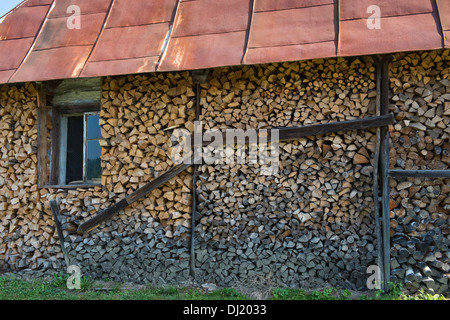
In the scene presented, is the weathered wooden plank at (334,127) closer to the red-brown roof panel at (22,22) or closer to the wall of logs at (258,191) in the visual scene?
the wall of logs at (258,191)

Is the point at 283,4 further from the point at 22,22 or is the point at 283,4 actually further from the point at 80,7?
the point at 22,22

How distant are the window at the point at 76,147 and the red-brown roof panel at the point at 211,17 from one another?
189 cm

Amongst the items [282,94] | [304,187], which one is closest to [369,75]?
[282,94]

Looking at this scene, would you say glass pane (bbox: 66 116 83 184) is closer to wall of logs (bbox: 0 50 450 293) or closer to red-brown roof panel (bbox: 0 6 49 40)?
wall of logs (bbox: 0 50 450 293)

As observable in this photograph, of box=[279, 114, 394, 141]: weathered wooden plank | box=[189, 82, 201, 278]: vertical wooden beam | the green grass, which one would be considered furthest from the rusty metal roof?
the green grass

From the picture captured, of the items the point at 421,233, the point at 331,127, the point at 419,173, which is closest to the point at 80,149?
the point at 331,127

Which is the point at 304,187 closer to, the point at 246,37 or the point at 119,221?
the point at 246,37

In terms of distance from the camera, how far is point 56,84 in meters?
5.83

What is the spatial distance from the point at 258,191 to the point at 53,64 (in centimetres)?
317

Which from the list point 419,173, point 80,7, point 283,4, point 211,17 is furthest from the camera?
point 80,7

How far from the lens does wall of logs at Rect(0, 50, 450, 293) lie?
4.43 metres

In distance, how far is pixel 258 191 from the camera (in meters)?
4.83

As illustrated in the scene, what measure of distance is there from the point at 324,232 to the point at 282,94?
173 cm

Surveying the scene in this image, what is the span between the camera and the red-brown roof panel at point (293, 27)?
451 cm
